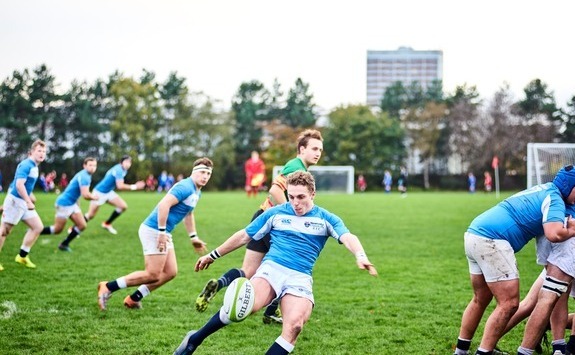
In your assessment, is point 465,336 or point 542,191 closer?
point 542,191

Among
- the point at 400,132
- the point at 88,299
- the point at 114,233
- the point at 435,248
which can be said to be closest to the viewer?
the point at 88,299

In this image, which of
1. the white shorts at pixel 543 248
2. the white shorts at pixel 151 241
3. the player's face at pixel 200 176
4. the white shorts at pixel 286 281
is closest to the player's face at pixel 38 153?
the white shorts at pixel 151 241

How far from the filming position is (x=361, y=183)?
71.4 meters

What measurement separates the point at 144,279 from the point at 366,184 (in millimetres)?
68968

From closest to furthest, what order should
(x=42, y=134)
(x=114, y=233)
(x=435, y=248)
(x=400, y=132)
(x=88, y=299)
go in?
(x=88, y=299) → (x=435, y=248) → (x=114, y=233) → (x=42, y=134) → (x=400, y=132)

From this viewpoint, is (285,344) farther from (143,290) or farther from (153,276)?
(143,290)

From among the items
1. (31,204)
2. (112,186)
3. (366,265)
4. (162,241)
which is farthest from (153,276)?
(112,186)

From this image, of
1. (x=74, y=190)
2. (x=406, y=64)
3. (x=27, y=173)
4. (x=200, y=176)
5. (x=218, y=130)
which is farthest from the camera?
(x=406, y=64)

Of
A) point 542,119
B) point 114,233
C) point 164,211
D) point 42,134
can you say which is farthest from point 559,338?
point 542,119

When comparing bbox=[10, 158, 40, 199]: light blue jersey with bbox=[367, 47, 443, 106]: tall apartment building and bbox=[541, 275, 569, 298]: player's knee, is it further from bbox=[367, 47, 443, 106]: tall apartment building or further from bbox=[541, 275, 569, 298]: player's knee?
bbox=[367, 47, 443, 106]: tall apartment building

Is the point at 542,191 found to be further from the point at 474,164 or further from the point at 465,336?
the point at 474,164

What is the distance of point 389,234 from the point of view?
1898 cm

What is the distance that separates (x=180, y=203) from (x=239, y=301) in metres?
3.32

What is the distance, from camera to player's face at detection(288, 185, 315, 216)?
6.05m
